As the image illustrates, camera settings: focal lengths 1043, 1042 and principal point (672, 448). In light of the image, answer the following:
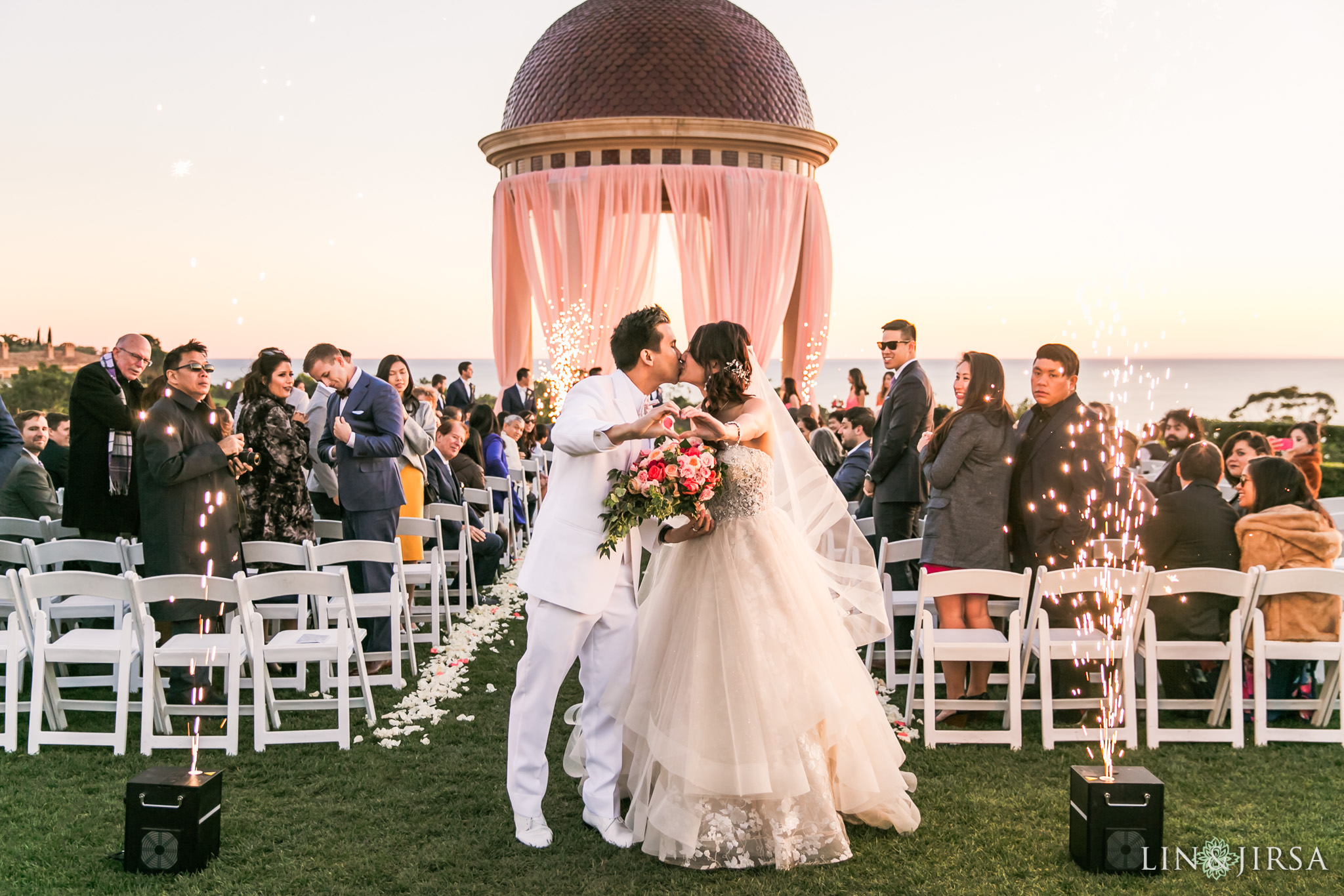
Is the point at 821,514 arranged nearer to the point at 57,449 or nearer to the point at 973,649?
the point at 973,649

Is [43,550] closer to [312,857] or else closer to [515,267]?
[312,857]

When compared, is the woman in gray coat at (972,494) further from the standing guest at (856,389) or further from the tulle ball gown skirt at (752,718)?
the standing guest at (856,389)

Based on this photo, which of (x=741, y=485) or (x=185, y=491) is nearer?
(x=741, y=485)

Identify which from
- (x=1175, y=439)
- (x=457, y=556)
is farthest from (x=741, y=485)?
(x=1175, y=439)

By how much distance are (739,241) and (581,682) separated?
46.8ft

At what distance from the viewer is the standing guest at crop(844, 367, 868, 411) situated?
39.7 feet

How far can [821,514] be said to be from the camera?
4.52 meters

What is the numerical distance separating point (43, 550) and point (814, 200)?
47.8 feet

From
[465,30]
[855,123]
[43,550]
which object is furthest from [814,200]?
[43,550]

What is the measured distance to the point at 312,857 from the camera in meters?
3.79

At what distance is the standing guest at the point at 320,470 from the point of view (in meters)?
7.16

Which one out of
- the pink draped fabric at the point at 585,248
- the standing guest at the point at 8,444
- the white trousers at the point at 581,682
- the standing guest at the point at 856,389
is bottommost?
the white trousers at the point at 581,682

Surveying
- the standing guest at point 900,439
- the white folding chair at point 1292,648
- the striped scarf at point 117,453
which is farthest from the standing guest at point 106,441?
the white folding chair at point 1292,648

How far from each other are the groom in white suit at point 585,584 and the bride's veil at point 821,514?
0.70 meters
